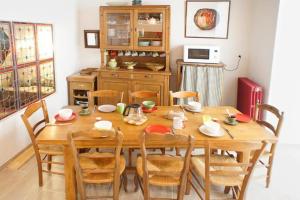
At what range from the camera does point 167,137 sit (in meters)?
1.91

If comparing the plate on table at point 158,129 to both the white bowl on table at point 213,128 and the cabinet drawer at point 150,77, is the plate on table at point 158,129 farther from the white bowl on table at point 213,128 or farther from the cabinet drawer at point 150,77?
the cabinet drawer at point 150,77

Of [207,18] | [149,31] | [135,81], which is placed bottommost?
[135,81]

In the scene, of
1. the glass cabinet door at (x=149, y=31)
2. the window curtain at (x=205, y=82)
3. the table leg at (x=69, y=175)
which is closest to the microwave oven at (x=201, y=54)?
the window curtain at (x=205, y=82)

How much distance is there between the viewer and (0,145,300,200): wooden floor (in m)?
2.53

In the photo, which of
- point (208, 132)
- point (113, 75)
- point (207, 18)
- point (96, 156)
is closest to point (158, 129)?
point (208, 132)

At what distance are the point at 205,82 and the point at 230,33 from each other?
0.98 meters

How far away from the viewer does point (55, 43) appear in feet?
13.3

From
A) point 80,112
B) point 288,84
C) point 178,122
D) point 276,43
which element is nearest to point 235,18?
point 276,43

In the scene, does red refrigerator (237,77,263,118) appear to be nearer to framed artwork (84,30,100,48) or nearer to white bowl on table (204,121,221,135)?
white bowl on table (204,121,221,135)

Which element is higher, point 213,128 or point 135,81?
point 135,81

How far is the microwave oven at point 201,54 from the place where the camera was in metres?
4.19

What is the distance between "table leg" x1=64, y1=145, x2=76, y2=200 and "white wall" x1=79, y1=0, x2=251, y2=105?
284cm

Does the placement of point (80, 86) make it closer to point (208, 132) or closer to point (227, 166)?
point (208, 132)

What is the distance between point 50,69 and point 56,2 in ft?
3.34
